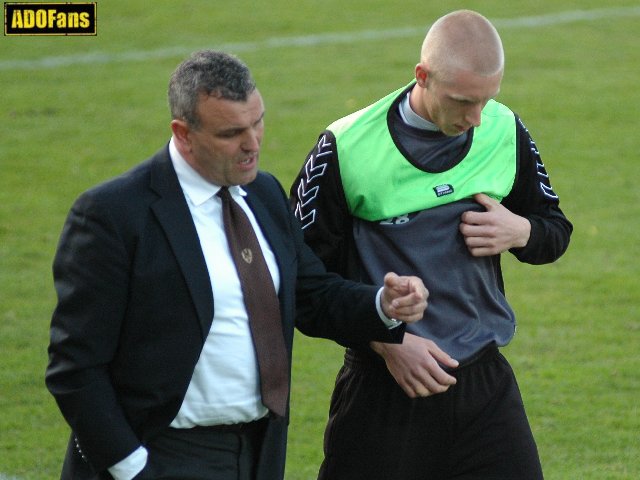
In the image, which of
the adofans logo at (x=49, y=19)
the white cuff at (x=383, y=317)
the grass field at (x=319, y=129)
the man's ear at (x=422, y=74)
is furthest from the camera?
the adofans logo at (x=49, y=19)

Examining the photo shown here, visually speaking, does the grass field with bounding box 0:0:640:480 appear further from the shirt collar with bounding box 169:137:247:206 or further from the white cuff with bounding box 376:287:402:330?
the shirt collar with bounding box 169:137:247:206

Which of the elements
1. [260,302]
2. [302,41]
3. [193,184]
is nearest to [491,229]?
[260,302]

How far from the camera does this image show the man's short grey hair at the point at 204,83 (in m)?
3.84

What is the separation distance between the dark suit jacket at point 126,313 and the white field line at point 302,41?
40.9 ft

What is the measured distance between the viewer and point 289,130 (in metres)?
13.9

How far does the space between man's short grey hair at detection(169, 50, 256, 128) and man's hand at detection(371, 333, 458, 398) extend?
3.55ft

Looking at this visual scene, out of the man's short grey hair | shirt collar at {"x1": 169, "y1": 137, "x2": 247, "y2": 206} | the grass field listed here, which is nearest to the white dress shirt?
shirt collar at {"x1": 169, "y1": 137, "x2": 247, "y2": 206}

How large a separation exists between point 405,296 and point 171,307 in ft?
2.29

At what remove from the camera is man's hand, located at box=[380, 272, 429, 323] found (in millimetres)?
4039

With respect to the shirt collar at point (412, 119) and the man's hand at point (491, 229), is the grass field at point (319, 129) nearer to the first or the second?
the man's hand at point (491, 229)

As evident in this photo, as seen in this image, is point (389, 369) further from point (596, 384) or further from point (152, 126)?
point (152, 126)

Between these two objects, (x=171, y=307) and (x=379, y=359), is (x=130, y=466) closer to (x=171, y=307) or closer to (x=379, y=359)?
(x=171, y=307)

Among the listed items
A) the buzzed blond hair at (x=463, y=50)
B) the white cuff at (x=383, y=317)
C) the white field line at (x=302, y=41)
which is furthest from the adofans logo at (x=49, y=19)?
the white cuff at (x=383, y=317)

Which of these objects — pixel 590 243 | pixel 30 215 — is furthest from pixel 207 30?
pixel 590 243
